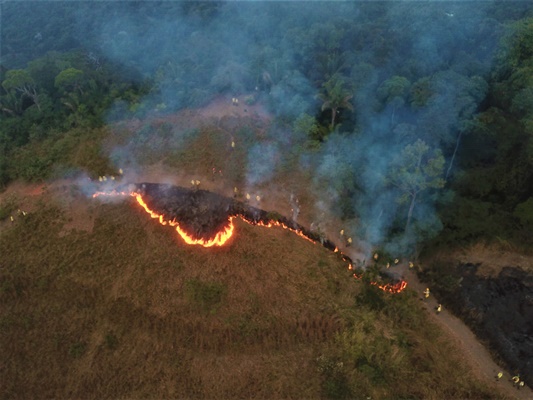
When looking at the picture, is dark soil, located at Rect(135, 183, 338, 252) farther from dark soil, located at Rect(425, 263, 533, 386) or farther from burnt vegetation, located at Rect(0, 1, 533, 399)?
dark soil, located at Rect(425, 263, 533, 386)

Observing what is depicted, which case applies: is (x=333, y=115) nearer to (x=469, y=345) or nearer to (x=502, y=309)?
(x=502, y=309)

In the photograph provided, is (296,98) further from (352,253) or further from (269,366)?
(269,366)

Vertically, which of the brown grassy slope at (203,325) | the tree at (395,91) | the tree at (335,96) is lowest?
the brown grassy slope at (203,325)

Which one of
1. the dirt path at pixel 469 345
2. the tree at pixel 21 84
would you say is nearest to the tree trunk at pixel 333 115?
the dirt path at pixel 469 345

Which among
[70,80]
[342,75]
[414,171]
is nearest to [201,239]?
[414,171]

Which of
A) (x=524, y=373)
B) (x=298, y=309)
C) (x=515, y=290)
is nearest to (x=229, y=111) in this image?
(x=298, y=309)

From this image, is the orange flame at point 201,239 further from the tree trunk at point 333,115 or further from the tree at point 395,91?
the tree at point 395,91
